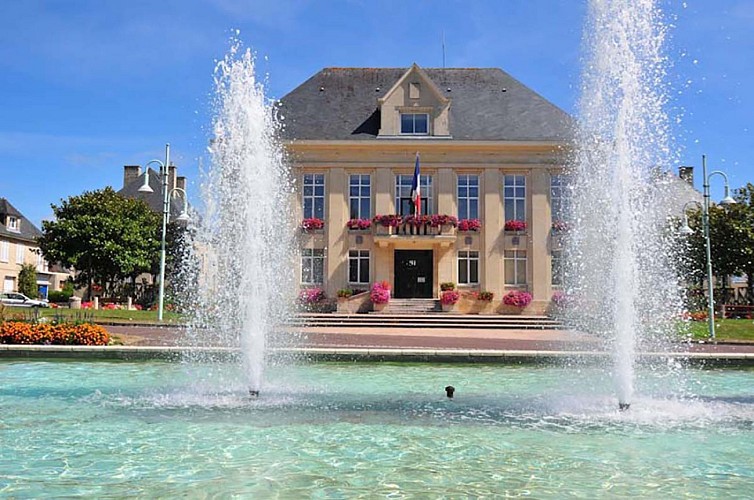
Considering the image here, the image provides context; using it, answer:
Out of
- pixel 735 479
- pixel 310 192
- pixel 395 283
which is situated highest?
pixel 310 192

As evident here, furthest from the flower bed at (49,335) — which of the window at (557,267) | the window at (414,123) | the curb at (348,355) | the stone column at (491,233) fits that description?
the window at (557,267)

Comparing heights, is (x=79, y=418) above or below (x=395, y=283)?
below

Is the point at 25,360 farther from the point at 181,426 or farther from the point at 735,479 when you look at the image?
the point at 735,479

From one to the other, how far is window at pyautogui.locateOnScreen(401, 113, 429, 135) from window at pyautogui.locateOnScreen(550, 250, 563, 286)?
10309mm

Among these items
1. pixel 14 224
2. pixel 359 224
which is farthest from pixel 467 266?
pixel 14 224

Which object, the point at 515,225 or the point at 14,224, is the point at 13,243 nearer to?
the point at 14,224

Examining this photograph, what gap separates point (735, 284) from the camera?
6397 cm

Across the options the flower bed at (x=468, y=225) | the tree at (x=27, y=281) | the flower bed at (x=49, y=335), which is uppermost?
the flower bed at (x=468, y=225)

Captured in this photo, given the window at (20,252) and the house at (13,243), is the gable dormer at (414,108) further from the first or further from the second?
the window at (20,252)

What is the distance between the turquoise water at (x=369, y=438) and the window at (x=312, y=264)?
2321 cm

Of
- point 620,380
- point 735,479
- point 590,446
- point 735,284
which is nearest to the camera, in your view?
point 735,479

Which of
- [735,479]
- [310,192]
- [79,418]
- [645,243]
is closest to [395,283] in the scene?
[310,192]

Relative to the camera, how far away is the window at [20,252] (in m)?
58.6

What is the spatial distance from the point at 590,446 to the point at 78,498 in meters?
5.80
